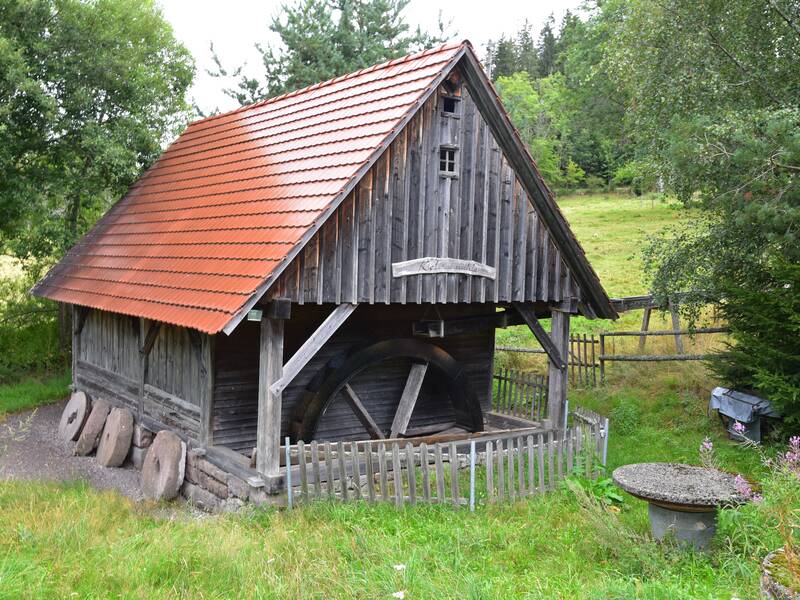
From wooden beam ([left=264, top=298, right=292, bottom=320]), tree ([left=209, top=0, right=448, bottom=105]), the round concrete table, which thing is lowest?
the round concrete table

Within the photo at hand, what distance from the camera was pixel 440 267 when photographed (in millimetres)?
8703

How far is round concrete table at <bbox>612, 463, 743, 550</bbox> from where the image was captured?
5.59 metres

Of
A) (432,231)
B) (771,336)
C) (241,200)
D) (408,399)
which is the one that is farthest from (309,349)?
(771,336)

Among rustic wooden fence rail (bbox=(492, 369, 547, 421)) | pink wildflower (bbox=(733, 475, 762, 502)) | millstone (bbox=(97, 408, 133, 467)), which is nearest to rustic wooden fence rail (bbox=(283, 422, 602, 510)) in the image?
pink wildflower (bbox=(733, 475, 762, 502))

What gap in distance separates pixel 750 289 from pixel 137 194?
1071cm

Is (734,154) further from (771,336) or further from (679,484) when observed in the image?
(679,484)

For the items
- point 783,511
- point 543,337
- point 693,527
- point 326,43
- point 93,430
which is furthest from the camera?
point 326,43

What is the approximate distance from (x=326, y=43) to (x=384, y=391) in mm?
15274

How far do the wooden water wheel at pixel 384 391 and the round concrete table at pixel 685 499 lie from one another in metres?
4.39

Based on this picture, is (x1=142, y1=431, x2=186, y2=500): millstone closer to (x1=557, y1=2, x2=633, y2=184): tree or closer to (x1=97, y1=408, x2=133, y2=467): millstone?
(x1=97, y1=408, x2=133, y2=467): millstone

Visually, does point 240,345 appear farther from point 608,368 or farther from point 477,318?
point 608,368

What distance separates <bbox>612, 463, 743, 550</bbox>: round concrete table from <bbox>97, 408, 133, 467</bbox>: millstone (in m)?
7.57

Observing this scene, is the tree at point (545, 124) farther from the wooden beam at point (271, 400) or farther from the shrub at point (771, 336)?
the wooden beam at point (271, 400)

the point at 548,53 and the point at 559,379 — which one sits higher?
the point at 548,53
